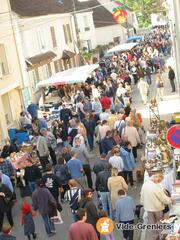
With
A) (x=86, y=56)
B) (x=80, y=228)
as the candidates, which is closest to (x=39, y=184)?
(x=80, y=228)

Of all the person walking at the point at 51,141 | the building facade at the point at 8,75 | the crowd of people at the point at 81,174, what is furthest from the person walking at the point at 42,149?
the building facade at the point at 8,75

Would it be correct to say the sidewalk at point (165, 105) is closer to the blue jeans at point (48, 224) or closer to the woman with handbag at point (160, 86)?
the woman with handbag at point (160, 86)

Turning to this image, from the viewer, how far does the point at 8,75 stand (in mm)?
27359

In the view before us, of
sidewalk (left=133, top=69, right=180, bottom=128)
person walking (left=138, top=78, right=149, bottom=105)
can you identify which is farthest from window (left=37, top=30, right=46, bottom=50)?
person walking (left=138, top=78, right=149, bottom=105)

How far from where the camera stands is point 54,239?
1259cm

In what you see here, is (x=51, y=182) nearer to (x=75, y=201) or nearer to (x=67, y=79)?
(x=75, y=201)

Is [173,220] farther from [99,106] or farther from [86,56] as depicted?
[86,56]

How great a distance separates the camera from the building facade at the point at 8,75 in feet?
86.5

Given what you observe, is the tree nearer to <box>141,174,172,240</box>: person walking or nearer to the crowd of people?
the crowd of people

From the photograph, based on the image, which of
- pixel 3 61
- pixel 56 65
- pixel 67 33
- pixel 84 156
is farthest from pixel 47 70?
pixel 84 156

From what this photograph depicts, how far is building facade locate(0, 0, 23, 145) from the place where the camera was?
26.4 m

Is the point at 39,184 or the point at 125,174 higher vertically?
the point at 39,184

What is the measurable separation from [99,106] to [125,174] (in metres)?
7.20

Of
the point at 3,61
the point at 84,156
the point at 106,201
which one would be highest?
the point at 3,61
